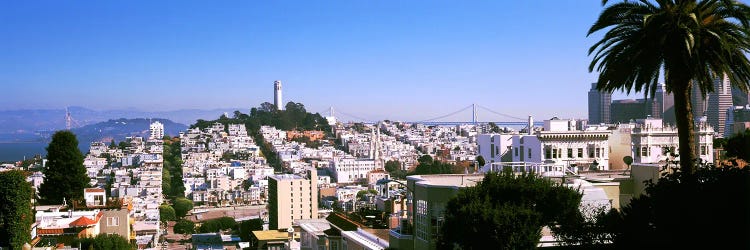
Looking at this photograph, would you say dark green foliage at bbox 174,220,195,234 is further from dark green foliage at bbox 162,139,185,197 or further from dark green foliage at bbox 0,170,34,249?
dark green foliage at bbox 0,170,34,249

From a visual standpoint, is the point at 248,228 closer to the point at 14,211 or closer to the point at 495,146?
the point at 495,146

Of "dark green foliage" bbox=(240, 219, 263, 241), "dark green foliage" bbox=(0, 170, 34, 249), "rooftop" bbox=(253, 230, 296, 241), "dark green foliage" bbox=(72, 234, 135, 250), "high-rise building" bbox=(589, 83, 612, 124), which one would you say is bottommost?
"dark green foliage" bbox=(240, 219, 263, 241)

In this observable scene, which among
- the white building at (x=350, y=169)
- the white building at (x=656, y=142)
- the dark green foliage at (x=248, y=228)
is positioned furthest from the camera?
the white building at (x=350, y=169)

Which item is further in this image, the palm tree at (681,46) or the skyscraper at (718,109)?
the skyscraper at (718,109)

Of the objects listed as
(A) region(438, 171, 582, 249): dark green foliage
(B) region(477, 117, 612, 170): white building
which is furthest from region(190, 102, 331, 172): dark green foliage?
(A) region(438, 171, 582, 249): dark green foliage

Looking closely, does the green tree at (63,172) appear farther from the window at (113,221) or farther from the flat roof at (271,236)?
the flat roof at (271,236)

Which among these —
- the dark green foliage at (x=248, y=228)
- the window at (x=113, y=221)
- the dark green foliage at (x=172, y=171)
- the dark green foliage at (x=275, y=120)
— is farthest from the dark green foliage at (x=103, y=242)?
the dark green foliage at (x=275, y=120)

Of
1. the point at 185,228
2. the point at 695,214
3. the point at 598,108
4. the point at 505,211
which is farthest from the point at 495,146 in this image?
the point at 598,108
